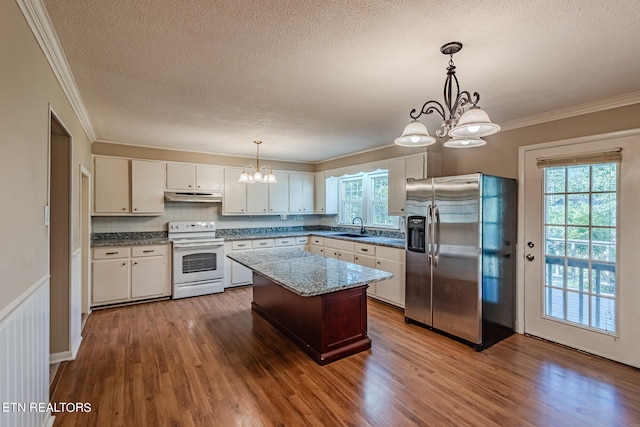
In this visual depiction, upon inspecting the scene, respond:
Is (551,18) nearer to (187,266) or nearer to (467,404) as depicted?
(467,404)

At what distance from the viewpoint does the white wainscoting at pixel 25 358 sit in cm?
129

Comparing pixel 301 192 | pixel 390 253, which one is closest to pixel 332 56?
pixel 390 253

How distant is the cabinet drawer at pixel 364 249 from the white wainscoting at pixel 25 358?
11.3ft

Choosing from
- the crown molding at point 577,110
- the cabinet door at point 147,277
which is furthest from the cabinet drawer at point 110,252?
the crown molding at point 577,110

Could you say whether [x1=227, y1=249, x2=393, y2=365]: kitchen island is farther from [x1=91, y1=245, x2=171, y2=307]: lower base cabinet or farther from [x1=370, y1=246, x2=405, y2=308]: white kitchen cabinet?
[x1=91, y1=245, x2=171, y2=307]: lower base cabinet

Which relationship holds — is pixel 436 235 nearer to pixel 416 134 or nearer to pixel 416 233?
pixel 416 233

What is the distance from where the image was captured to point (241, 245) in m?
5.16

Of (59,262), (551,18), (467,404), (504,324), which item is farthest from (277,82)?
(504,324)

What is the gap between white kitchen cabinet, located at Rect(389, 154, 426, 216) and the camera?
4.06 m

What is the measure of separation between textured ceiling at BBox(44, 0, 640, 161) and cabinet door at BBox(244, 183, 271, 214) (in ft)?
7.56

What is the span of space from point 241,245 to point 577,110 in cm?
462

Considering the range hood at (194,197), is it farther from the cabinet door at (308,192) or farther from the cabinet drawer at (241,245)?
the cabinet door at (308,192)

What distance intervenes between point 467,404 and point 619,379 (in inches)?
55.0

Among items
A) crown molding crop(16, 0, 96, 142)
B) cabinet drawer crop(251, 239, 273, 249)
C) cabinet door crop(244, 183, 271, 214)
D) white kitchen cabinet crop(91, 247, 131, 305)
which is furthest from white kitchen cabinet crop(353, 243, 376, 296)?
crown molding crop(16, 0, 96, 142)
